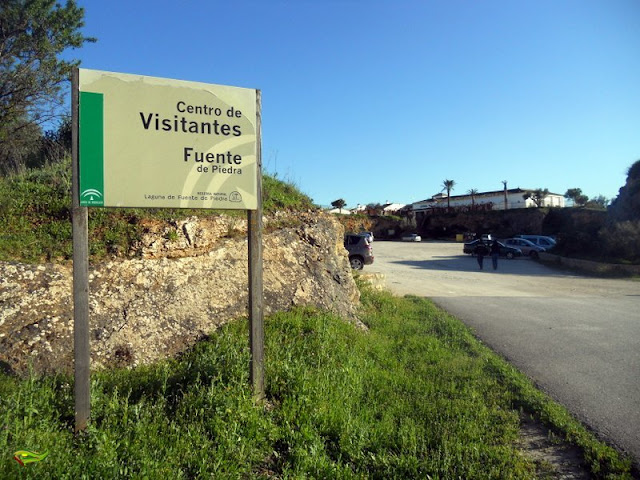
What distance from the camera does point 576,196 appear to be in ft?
275

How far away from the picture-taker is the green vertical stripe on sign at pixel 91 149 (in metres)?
3.66

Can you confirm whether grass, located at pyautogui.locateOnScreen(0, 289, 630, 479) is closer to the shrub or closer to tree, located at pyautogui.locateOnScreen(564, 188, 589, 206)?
the shrub

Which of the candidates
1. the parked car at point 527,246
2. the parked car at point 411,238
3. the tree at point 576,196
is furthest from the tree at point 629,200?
the tree at point 576,196

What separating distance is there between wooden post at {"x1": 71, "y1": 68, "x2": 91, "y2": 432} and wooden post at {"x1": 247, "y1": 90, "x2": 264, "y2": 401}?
1.31 metres

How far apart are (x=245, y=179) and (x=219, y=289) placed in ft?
7.00

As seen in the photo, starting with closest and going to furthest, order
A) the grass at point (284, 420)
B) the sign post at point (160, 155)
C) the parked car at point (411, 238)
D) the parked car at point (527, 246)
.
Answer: the grass at point (284, 420) → the sign post at point (160, 155) → the parked car at point (527, 246) → the parked car at point (411, 238)

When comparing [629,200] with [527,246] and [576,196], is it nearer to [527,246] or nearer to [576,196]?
[527,246]

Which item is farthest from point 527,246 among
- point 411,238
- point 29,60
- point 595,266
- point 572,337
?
point 29,60

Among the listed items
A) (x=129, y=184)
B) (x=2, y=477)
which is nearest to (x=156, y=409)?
(x=2, y=477)

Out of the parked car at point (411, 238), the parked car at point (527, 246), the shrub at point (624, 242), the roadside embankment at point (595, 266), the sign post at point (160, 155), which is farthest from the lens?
the parked car at point (411, 238)

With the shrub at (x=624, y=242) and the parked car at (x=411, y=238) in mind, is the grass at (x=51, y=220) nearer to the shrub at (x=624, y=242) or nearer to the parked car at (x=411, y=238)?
the shrub at (x=624, y=242)

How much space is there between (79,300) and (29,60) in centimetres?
1474

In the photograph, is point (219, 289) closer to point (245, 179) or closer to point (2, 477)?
point (245, 179)

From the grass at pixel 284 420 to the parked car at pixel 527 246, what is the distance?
32.9m
